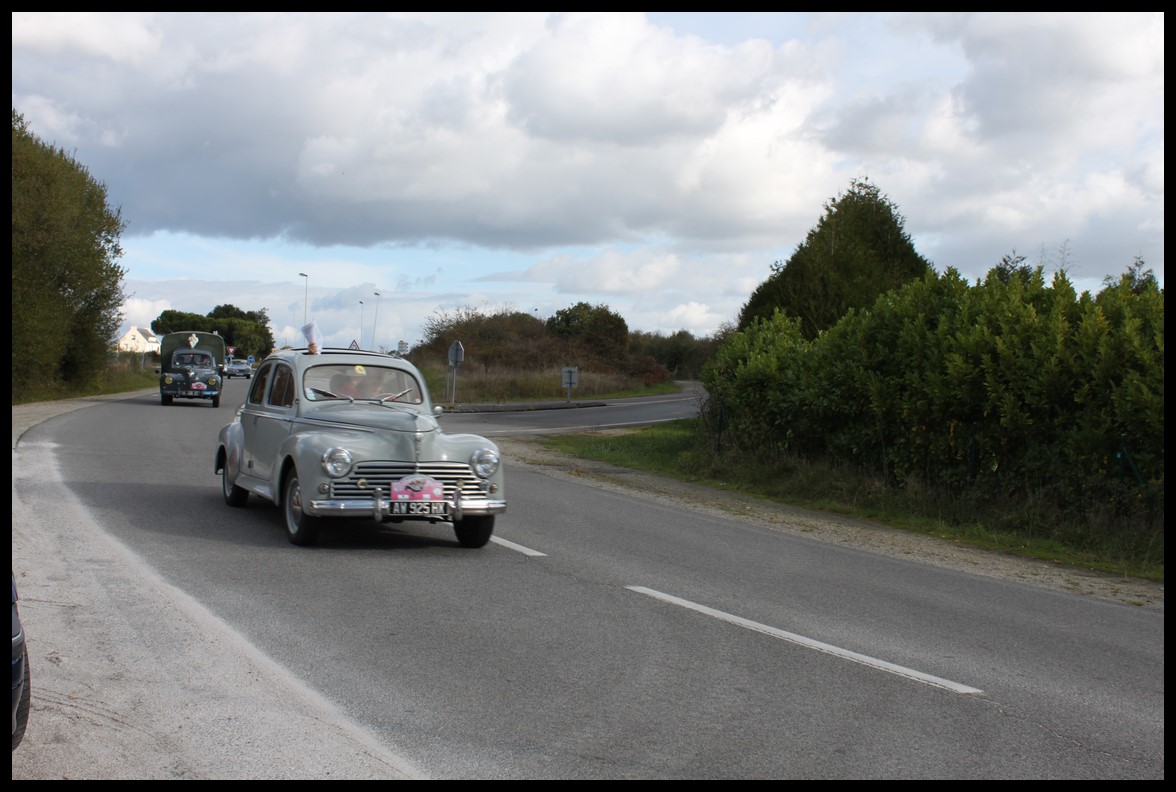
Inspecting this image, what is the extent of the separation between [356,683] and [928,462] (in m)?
11.5

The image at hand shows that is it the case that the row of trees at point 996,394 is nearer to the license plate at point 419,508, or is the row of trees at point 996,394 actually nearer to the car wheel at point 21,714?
the license plate at point 419,508

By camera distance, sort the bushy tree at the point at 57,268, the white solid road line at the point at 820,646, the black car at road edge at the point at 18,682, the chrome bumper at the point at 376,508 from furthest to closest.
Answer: the bushy tree at the point at 57,268, the chrome bumper at the point at 376,508, the white solid road line at the point at 820,646, the black car at road edge at the point at 18,682

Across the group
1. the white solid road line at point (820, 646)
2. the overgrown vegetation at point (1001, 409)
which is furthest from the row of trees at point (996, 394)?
the white solid road line at point (820, 646)

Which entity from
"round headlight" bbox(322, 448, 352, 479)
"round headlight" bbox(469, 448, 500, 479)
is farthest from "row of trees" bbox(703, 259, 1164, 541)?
"round headlight" bbox(322, 448, 352, 479)

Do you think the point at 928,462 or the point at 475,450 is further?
the point at 928,462

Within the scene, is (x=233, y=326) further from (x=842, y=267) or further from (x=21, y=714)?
(x=21, y=714)

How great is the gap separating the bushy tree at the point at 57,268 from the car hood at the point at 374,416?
31962mm

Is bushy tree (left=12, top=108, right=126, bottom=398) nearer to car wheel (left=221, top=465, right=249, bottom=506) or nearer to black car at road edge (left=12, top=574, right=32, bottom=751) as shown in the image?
car wheel (left=221, top=465, right=249, bottom=506)

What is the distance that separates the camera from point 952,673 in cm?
630

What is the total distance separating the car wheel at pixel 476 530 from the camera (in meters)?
10.1

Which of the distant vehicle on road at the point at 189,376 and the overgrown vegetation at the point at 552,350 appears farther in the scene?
the overgrown vegetation at the point at 552,350

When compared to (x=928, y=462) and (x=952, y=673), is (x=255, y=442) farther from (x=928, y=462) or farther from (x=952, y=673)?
(x=928, y=462)
